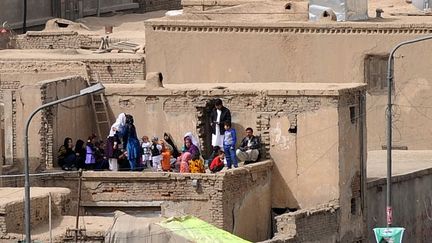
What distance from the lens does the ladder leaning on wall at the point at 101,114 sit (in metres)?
50.3

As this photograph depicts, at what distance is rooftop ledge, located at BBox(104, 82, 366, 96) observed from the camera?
161ft

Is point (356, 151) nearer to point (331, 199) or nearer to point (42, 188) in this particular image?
point (331, 199)

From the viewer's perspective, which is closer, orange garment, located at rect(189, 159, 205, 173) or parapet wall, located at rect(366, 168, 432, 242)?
orange garment, located at rect(189, 159, 205, 173)

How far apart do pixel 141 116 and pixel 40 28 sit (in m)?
16.5

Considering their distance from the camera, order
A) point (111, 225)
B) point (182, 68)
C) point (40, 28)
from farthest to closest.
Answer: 1. point (40, 28)
2. point (182, 68)
3. point (111, 225)

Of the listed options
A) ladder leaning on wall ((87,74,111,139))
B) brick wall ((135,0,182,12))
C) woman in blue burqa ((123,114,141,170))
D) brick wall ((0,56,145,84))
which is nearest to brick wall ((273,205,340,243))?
woman in blue burqa ((123,114,141,170))

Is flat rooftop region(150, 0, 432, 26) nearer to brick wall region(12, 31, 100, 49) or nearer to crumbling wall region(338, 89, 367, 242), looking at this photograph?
brick wall region(12, 31, 100, 49)

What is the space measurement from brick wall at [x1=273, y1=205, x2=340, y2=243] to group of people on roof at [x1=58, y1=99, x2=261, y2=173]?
4.65 ft

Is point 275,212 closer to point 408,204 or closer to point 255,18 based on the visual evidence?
point 408,204

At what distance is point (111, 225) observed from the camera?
44500 mm

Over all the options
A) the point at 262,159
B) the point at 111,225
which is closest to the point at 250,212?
the point at 262,159

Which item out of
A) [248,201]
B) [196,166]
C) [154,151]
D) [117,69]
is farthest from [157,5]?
[196,166]

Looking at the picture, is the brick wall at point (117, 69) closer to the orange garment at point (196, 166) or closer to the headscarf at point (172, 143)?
the headscarf at point (172, 143)

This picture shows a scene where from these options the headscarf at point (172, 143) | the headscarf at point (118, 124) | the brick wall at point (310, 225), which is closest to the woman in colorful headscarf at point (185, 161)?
the headscarf at point (172, 143)
